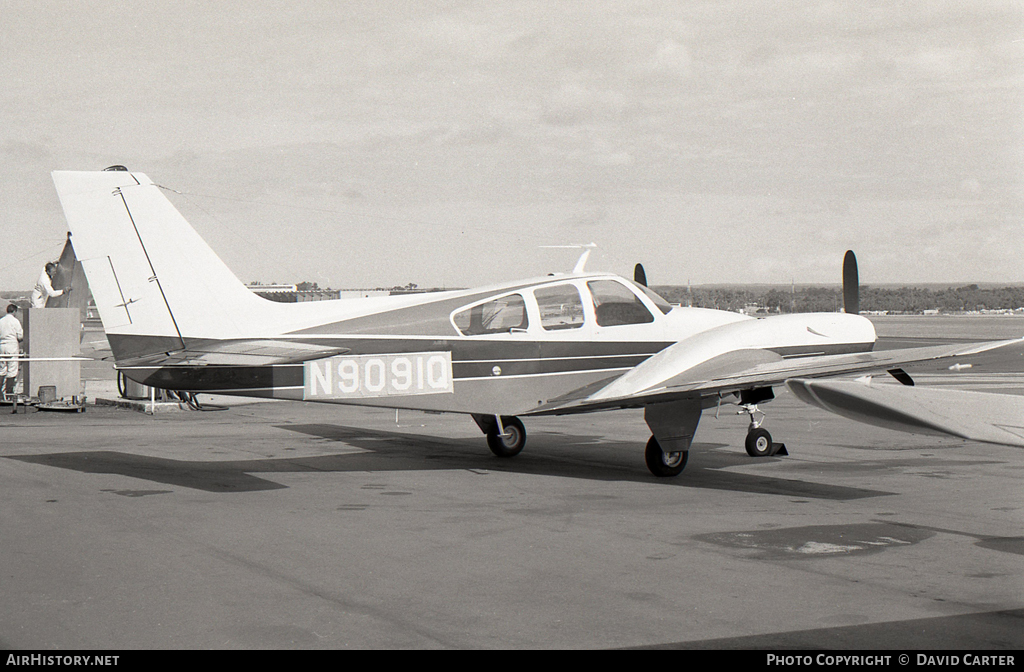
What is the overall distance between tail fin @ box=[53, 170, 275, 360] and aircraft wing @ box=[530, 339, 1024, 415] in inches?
150

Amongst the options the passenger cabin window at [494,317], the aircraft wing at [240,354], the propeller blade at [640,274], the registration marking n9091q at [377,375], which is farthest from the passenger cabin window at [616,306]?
the propeller blade at [640,274]

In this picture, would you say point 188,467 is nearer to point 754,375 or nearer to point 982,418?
point 754,375

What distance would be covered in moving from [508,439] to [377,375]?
2.98 m

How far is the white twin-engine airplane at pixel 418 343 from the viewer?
32.2 feet

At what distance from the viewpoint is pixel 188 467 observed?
1114 centimetres

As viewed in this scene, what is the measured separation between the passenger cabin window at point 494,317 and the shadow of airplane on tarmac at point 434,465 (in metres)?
1.78

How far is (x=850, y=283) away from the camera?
14.2 metres

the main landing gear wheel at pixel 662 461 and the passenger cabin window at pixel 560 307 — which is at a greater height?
the passenger cabin window at pixel 560 307

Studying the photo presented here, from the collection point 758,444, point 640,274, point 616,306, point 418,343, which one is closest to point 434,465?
point 418,343

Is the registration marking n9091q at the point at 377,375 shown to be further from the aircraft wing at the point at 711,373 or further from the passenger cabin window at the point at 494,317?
the aircraft wing at the point at 711,373

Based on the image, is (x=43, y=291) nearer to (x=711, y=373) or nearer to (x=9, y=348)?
(x=9, y=348)

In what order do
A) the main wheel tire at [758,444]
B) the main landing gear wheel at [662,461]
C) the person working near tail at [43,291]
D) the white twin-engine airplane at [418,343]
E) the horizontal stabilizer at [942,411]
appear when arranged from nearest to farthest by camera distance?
the horizontal stabilizer at [942,411] < the white twin-engine airplane at [418,343] < the main landing gear wheel at [662,461] < the main wheel tire at [758,444] < the person working near tail at [43,291]

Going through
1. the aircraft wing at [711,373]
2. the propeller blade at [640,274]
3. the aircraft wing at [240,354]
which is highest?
the propeller blade at [640,274]

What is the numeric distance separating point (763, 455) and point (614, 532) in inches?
211
